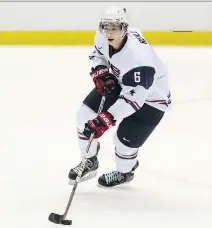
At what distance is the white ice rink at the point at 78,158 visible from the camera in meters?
2.15

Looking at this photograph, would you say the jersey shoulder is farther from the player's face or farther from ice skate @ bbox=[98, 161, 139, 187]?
ice skate @ bbox=[98, 161, 139, 187]

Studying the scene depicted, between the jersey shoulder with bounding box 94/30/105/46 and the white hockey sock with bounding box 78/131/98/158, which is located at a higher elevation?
the jersey shoulder with bounding box 94/30/105/46

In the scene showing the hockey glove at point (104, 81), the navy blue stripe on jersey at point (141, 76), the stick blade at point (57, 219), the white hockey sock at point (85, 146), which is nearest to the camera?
the stick blade at point (57, 219)

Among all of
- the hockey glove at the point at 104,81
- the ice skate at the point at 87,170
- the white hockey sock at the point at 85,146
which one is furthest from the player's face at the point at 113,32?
the ice skate at the point at 87,170

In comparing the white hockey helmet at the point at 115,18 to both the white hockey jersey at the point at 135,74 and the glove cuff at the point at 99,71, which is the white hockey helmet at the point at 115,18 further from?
the glove cuff at the point at 99,71

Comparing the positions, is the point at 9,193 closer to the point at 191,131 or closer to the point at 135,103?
the point at 135,103

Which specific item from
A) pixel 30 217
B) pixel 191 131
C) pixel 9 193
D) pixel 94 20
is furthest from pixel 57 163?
pixel 94 20

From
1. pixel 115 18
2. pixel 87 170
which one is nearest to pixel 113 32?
pixel 115 18

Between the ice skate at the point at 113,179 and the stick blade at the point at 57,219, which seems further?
the ice skate at the point at 113,179

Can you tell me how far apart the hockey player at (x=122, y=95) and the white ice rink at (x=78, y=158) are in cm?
14

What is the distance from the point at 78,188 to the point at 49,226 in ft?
1.37

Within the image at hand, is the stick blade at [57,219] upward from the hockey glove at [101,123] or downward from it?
downward

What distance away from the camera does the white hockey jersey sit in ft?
6.89

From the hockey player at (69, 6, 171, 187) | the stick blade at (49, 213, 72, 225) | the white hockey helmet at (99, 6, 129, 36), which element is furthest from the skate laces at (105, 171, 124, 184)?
the white hockey helmet at (99, 6, 129, 36)
